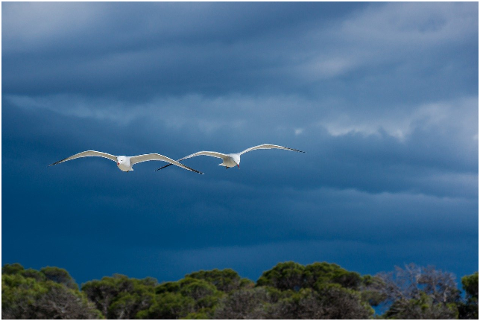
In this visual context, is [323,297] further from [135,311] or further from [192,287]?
[135,311]

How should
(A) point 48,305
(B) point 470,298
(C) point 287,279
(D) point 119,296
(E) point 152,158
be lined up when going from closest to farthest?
(E) point 152,158
(A) point 48,305
(B) point 470,298
(D) point 119,296
(C) point 287,279

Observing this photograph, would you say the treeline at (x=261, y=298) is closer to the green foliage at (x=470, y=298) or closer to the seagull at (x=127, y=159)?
the green foliage at (x=470, y=298)

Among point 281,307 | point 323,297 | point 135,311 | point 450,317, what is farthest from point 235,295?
point 450,317

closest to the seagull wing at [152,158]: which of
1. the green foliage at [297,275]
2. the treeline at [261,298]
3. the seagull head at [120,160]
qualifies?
the seagull head at [120,160]

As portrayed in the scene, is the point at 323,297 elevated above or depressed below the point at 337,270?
below

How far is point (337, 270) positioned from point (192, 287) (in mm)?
11018

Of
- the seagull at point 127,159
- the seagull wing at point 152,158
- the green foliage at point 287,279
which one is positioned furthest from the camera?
the green foliage at point 287,279

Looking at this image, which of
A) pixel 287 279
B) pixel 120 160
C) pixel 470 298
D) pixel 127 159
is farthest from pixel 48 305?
pixel 470 298

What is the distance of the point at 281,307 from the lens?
33594 mm

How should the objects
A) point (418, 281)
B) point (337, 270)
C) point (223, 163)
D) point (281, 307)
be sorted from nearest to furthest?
point (223, 163) → point (281, 307) → point (418, 281) → point (337, 270)

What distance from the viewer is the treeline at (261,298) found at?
110 feet

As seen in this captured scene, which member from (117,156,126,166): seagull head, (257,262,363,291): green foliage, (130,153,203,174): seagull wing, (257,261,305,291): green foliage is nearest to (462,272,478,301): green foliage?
(257,262,363,291): green foliage

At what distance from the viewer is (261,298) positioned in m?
35.2

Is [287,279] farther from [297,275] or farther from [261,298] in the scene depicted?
[261,298]
